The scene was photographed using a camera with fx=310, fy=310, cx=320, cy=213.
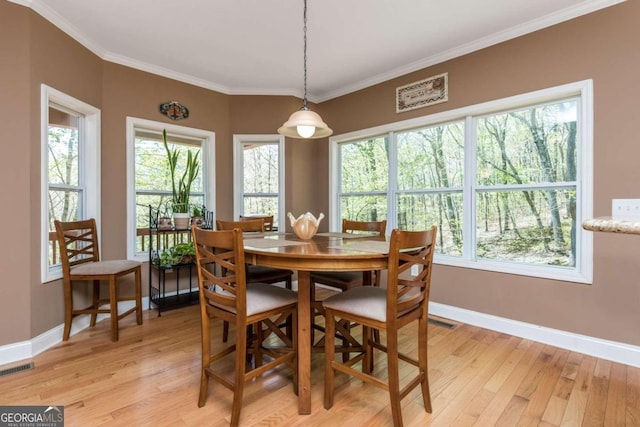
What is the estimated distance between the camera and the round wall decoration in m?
3.36

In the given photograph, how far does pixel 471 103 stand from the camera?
2.84 meters

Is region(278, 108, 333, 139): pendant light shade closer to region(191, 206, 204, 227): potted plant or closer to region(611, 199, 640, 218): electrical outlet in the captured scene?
region(191, 206, 204, 227): potted plant

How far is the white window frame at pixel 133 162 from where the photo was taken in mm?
3131

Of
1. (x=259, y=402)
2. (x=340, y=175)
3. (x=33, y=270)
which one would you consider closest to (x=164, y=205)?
(x=33, y=270)

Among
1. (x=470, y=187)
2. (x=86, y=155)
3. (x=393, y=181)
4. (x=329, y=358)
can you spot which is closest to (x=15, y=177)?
(x=86, y=155)

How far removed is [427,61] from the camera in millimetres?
3100

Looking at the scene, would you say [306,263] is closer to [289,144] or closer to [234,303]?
[234,303]

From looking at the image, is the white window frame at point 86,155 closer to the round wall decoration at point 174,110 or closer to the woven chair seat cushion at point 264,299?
the round wall decoration at point 174,110

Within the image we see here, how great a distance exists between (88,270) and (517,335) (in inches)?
139

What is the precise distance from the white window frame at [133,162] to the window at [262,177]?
0.36 meters

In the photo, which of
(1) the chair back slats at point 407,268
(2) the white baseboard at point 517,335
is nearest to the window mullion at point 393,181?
(2) the white baseboard at point 517,335

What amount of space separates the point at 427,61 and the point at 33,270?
377 cm

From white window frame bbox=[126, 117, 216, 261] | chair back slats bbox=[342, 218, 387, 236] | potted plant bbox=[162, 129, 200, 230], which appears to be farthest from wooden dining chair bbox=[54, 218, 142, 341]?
chair back slats bbox=[342, 218, 387, 236]

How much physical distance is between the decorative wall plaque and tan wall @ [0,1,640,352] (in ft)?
0.23
